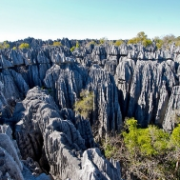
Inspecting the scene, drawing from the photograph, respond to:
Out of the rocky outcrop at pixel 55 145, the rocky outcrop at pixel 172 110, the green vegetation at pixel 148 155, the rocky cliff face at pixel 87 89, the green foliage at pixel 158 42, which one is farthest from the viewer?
the green foliage at pixel 158 42

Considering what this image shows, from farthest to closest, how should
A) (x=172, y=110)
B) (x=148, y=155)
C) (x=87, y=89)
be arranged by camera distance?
1. (x=87, y=89)
2. (x=172, y=110)
3. (x=148, y=155)

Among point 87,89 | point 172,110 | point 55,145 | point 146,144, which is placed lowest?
point 146,144

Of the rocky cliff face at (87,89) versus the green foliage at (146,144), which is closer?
the rocky cliff face at (87,89)

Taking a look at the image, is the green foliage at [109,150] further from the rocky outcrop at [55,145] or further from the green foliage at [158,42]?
the green foliage at [158,42]

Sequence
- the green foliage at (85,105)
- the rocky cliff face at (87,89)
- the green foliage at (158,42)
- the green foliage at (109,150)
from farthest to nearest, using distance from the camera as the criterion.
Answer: the green foliage at (158,42)
the green foliage at (85,105)
the green foliage at (109,150)
the rocky cliff face at (87,89)

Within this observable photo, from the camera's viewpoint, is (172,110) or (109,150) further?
(172,110)

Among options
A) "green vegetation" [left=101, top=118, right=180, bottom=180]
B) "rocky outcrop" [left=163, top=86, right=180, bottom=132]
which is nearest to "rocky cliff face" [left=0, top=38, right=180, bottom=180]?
"rocky outcrop" [left=163, top=86, right=180, bottom=132]

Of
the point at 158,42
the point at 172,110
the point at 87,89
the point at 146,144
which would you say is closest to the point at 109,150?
the point at 146,144

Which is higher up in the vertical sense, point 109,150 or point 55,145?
point 55,145

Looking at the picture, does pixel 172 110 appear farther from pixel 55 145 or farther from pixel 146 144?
Answer: pixel 55 145

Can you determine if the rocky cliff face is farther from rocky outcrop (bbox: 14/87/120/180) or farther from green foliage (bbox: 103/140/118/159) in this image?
green foliage (bbox: 103/140/118/159)

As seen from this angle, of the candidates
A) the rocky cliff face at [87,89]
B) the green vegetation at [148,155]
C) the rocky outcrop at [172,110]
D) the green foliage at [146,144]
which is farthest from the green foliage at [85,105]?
the rocky outcrop at [172,110]

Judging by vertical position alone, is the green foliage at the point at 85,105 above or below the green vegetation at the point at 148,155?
above
